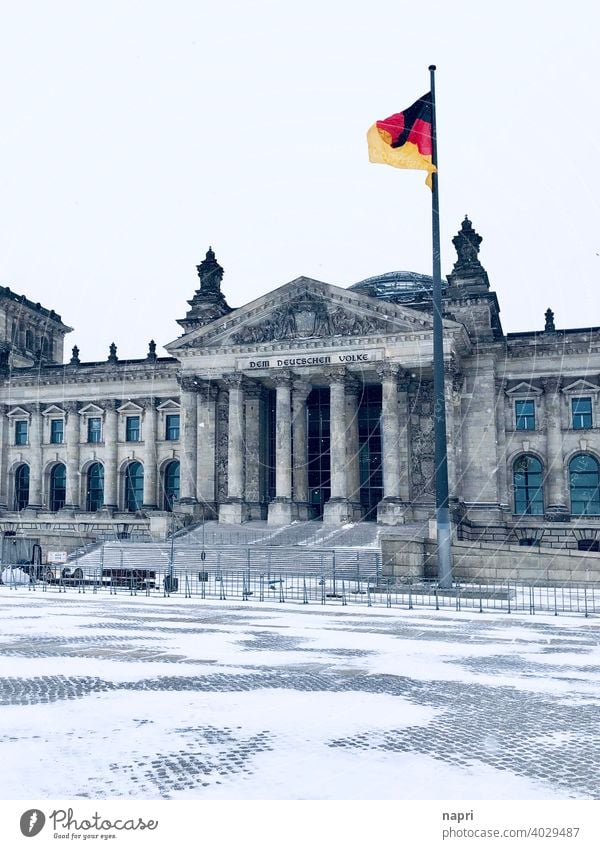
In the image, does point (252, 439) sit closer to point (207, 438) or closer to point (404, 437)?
point (207, 438)

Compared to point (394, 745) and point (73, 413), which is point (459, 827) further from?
point (73, 413)

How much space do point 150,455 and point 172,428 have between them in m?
2.47

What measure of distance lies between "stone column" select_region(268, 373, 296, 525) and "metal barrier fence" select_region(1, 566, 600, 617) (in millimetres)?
11715

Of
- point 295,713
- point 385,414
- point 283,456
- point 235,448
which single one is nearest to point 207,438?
point 235,448

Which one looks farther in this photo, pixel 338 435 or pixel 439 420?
pixel 338 435

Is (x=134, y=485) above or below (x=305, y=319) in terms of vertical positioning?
below

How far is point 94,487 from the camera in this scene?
64562 millimetres

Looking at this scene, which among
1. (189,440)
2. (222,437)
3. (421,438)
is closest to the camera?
(421,438)

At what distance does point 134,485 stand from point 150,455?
3.30 meters

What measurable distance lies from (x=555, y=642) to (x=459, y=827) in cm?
1312

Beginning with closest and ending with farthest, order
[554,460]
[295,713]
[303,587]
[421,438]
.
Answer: [295,713] → [303,587] → [554,460] → [421,438]

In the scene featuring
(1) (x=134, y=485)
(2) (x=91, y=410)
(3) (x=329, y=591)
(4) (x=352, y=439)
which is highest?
(2) (x=91, y=410)

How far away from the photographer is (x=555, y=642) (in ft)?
57.5

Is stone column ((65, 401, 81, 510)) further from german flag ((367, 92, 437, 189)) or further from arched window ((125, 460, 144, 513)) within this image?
german flag ((367, 92, 437, 189))
